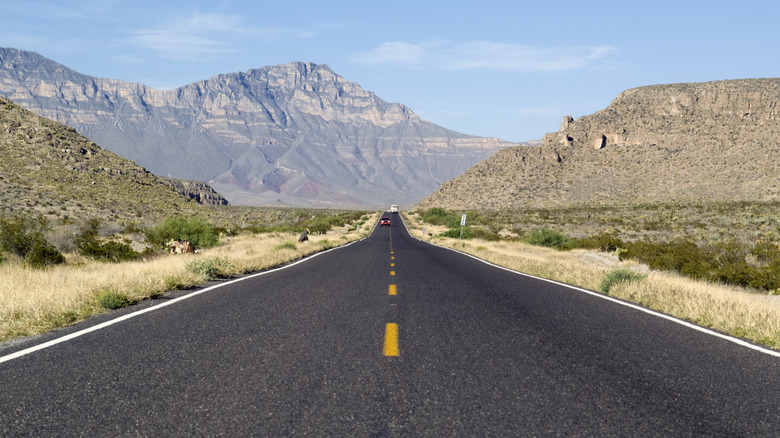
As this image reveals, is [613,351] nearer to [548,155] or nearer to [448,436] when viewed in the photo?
[448,436]

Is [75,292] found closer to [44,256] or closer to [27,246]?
[44,256]

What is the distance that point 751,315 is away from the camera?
765cm

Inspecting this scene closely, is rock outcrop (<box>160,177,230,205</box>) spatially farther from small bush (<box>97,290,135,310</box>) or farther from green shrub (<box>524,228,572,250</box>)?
small bush (<box>97,290,135,310</box>)

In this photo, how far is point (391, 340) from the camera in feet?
20.0

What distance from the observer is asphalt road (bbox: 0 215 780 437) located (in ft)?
12.1

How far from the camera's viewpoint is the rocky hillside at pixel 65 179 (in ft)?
126

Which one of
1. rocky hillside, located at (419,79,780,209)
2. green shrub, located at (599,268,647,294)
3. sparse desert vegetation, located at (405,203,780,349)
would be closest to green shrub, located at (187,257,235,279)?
sparse desert vegetation, located at (405,203,780,349)

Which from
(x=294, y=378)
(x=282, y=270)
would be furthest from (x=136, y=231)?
(x=294, y=378)

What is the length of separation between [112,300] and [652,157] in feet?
352

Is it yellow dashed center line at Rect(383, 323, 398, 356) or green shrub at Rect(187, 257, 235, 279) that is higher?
yellow dashed center line at Rect(383, 323, 398, 356)

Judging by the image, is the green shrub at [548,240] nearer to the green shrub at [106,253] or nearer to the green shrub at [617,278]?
the green shrub at [617,278]

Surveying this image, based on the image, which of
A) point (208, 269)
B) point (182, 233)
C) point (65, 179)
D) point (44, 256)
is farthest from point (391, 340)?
point (65, 179)

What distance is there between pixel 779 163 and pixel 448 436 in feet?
320

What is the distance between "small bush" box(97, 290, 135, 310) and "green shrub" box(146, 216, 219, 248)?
18.2 m
